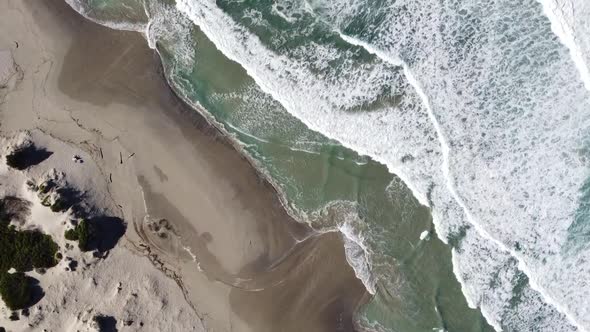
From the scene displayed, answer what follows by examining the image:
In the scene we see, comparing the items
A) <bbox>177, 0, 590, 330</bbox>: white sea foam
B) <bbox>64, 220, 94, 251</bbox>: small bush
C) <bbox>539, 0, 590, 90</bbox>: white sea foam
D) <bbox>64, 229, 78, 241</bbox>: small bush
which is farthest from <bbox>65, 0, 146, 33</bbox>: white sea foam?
<bbox>539, 0, 590, 90</bbox>: white sea foam

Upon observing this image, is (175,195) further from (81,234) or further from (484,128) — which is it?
(484,128)

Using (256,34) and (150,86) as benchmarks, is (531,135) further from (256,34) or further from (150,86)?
(150,86)

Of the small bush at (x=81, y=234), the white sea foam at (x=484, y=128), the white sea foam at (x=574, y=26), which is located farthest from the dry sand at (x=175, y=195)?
the white sea foam at (x=574, y=26)

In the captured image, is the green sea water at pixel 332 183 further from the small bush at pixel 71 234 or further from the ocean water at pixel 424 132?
the small bush at pixel 71 234

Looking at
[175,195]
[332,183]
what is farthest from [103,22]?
[332,183]

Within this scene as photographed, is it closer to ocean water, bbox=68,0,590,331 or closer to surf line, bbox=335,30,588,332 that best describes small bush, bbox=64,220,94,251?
ocean water, bbox=68,0,590,331

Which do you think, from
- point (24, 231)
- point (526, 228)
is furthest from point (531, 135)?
point (24, 231)

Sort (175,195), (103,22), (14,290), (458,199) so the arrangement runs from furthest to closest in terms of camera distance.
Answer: (103,22), (175,195), (458,199), (14,290)
